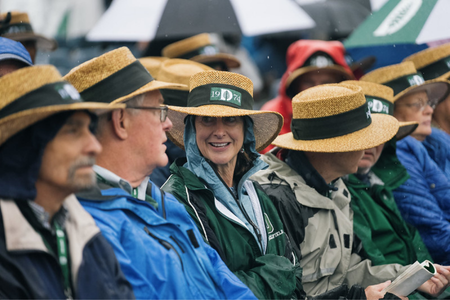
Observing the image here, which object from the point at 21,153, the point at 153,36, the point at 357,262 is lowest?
the point at 357,262

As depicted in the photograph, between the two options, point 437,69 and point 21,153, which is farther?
point 437,69

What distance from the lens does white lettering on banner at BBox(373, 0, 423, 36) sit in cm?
568

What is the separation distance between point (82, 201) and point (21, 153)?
0.54 metres

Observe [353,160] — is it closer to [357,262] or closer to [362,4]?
[357,262]

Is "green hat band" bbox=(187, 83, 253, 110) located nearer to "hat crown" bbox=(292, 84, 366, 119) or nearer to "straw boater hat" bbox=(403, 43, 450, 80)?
"hat crown" bbox=(292, 84, 366, 119)

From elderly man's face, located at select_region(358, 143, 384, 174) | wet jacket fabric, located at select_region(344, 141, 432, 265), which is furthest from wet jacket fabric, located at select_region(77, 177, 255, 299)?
elderly man's face, located at select_region(358, 143, 384, 174)

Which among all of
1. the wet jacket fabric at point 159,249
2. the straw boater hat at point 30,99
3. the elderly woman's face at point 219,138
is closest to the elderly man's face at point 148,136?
the wet jacket fabric at point 159,249

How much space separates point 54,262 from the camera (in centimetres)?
202

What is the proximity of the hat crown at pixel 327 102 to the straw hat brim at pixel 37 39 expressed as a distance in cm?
318

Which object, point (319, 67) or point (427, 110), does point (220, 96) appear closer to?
point (427, 110)

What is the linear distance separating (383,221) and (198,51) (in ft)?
10.7

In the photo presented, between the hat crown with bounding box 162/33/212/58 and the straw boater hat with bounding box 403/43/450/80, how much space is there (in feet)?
8.02

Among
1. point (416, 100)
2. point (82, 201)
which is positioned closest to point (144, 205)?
point (82, 201)

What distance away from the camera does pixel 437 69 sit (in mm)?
6137
